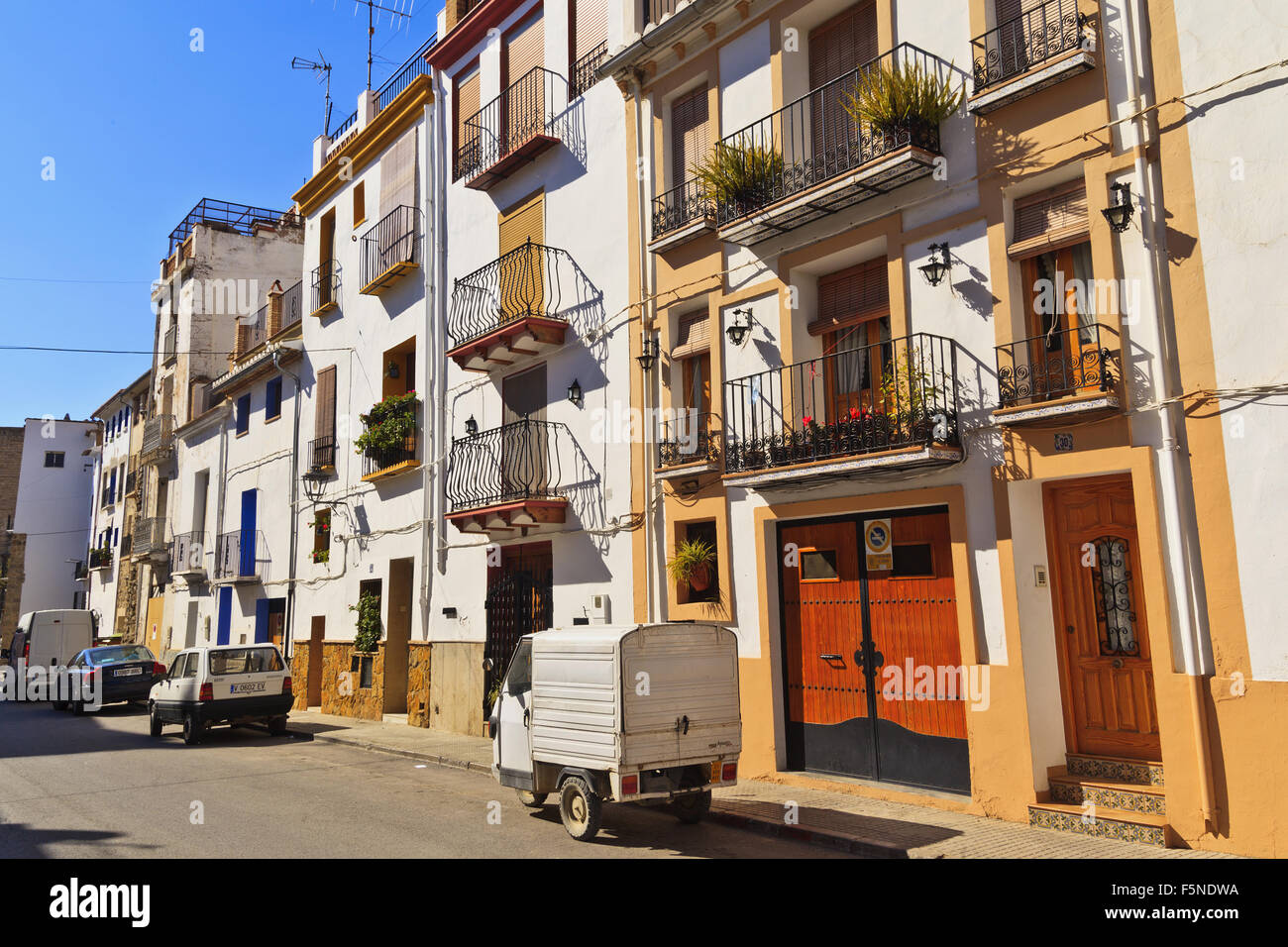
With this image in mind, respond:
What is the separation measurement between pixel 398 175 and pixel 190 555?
15.7 meters

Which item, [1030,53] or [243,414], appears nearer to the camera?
[1030,53]

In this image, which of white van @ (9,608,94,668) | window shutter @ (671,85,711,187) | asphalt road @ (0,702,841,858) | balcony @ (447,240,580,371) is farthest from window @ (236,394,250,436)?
window shutter @ (671,85,711,187)

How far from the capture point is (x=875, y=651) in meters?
10.4

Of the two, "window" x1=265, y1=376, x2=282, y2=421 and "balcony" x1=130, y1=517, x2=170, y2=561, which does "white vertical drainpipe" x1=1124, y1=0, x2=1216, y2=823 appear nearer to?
"window" x1=265, y1=376, x2=282, y2=421

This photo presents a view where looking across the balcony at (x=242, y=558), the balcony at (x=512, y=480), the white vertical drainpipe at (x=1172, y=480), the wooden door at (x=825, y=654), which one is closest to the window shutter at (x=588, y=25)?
the balcony at (x=512, y=480)

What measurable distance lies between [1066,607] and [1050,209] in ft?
13.0

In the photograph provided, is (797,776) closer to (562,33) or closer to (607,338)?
(607,338)

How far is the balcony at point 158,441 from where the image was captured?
109ft

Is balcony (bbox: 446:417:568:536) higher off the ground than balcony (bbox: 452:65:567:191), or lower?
lower

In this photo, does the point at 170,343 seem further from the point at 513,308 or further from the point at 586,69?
the point at 586,69

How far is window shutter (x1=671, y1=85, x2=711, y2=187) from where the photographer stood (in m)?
12.9

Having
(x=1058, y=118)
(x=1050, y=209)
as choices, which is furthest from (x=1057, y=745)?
(x=1058, y=118)

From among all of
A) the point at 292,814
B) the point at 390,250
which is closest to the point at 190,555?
the point at 390,250
